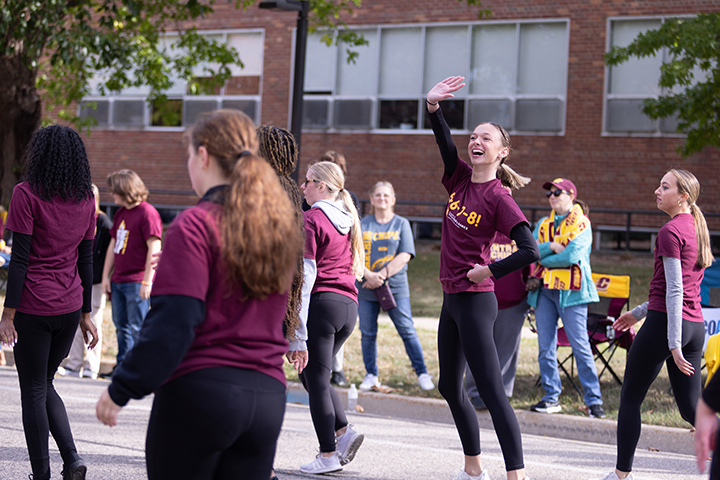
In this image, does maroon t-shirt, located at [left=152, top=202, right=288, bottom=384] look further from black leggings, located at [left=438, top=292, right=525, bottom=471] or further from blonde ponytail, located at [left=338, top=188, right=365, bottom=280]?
blonde ponytail, located at [left=338, top=188, right=365, bottom=280]

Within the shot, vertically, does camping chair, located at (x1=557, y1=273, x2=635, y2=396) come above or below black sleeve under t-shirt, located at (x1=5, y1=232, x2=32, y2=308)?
below

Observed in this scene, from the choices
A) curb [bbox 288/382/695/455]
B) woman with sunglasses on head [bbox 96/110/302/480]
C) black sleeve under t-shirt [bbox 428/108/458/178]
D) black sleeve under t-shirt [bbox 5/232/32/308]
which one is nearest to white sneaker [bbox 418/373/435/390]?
curb [bbox 288/382/695/455]

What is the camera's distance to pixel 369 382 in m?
8.42

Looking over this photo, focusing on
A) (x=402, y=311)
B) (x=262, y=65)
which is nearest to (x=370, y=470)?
(x=402, y=311)

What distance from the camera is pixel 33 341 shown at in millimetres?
4301

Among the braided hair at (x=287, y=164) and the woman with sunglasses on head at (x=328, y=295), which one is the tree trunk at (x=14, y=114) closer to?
the woman with sunglasses on head at (x=328, y=295)

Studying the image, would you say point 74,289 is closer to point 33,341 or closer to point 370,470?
point 33,341

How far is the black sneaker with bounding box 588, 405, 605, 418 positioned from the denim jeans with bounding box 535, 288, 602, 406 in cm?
4

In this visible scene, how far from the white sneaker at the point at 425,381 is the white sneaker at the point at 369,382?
46 cm

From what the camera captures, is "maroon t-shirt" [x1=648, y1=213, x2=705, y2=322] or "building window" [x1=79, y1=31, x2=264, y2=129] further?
"building window" [x1=79, y1=31, x2=264, y2=129]

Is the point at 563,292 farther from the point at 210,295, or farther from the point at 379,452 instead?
the point at 210,295

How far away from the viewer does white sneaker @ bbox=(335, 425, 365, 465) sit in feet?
17.6

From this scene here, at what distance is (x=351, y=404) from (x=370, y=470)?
250cm

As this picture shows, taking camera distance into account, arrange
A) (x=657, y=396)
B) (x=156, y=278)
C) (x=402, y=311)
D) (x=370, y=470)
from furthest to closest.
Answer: (x=402, y=311) → (x=657, y=396) → (x=370, y=470) → (x=156, y=278)
